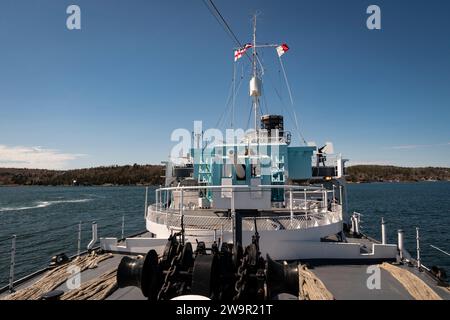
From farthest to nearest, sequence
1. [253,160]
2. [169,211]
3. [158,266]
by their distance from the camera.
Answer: [253,160] < [169,211] < [158,266]

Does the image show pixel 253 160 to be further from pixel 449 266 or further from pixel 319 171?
pixel 449 266

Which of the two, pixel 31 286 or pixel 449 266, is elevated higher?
pixel 31 286

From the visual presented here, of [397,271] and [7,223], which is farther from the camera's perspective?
[7,223]

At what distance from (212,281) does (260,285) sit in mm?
1000

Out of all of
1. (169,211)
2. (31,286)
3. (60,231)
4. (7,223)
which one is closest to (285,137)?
(169,211)

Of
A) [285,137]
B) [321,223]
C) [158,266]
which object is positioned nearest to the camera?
[158,266]

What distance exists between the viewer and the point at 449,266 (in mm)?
18719
